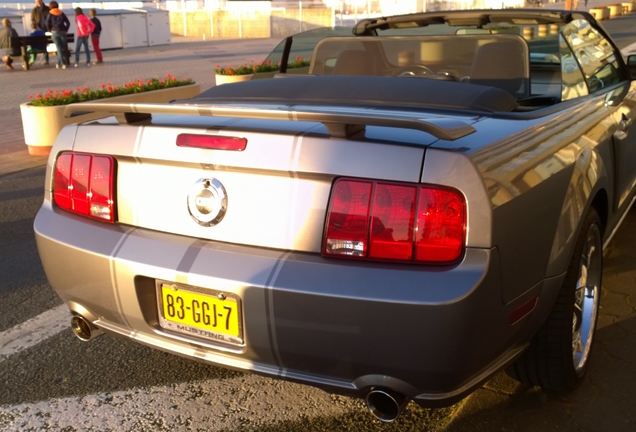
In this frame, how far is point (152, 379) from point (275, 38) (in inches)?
1413

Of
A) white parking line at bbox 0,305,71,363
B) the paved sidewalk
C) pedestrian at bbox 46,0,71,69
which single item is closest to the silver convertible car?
white parking line at bbox 0,305,71,363

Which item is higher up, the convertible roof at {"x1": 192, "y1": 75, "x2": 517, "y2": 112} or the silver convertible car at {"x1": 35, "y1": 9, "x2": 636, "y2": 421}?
the convertible roof at {"x1": 192, "y1": 75, "x2": 517, "y2": 112}

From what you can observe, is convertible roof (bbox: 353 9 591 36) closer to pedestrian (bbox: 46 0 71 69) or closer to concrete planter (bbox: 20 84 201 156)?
concrete planter (bbox: 20 84 201 156)

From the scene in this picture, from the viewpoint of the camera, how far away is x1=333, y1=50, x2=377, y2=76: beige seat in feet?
13.9

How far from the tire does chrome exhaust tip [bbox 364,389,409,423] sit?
77 cm

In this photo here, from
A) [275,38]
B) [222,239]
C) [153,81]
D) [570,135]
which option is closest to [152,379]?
[222,239]

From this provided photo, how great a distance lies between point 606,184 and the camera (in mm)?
3240

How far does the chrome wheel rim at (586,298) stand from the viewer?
3.10 m

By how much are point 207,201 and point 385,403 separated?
894 mm

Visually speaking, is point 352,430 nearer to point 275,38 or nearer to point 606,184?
point 606,184

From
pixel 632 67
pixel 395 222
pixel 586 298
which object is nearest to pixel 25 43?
pixel 632 67

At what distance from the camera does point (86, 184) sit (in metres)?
2.82

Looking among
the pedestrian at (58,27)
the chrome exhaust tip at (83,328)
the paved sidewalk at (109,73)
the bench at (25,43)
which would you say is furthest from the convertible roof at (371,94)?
the bench at (25,43)

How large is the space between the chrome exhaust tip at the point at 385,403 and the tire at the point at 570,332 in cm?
77
